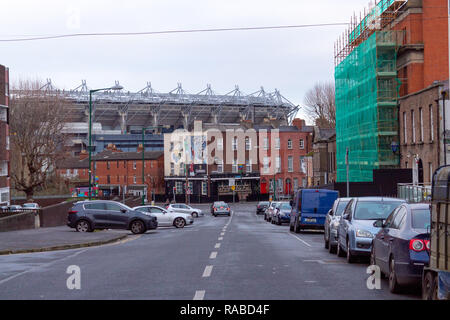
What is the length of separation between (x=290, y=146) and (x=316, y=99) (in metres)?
13.1

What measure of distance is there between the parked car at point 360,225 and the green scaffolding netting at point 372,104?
32.2 metres

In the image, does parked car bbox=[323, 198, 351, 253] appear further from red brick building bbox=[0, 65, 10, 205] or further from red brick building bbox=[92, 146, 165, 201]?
red brick building bbox=[92, 146, 165, 201]

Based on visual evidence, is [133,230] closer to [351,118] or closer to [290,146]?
[351,118]

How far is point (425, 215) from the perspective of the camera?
11773 mm

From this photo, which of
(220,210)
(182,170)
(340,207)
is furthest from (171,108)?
(340,207)

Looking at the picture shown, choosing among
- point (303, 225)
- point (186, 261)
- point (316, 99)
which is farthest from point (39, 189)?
point (186, 261)

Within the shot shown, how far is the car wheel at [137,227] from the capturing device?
110 ft

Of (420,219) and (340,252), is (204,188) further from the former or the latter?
(420,219)

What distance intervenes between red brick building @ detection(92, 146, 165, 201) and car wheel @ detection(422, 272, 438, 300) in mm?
95100

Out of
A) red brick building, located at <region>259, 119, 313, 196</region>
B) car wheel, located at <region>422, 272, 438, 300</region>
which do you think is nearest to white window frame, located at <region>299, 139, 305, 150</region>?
red brick building, located at <region>259, 119, 313, 196</region>

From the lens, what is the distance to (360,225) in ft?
54.4

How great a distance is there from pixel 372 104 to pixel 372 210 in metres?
34.9

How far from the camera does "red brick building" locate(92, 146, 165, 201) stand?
10505cm

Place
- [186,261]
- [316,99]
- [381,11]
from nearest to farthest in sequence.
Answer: [186,261] → [381,11] → [316,99]
